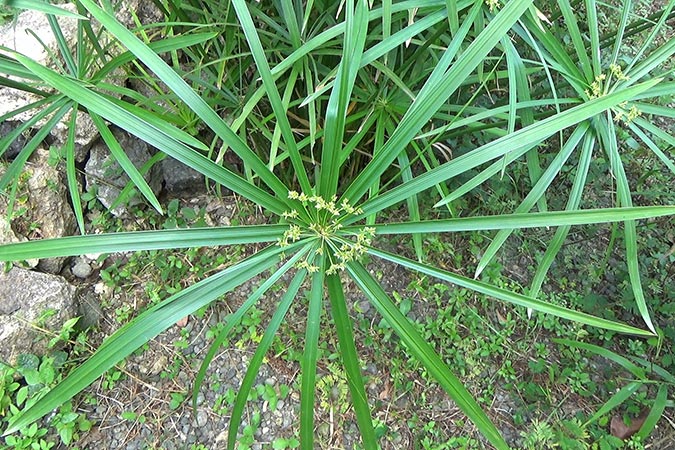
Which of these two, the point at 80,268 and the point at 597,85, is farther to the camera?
the point at 80,268

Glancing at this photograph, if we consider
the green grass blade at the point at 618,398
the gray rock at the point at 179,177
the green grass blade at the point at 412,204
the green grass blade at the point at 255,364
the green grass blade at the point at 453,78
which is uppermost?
the gray rock at the point at 179,177

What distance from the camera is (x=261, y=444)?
146cm

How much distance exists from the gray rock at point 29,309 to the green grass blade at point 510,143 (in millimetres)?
1140

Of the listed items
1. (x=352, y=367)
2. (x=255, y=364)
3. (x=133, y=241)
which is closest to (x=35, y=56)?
(x=133, y=241)

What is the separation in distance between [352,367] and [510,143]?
0.47 meters

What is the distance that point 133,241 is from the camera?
716 mm

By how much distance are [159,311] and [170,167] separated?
1.09 meters

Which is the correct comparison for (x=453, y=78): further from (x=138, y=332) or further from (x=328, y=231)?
(x=138, y=332)

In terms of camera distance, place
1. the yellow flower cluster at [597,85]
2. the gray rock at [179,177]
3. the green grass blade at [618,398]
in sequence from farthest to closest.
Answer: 1. the gray rock at [179,177]
2. the green grass blade at [618,398]
3. the yellow flower cluster at [597,85]

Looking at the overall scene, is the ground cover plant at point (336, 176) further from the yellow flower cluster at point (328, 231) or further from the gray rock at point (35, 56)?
the gray rock at point (35, 56)

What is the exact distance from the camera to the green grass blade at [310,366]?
78 cm

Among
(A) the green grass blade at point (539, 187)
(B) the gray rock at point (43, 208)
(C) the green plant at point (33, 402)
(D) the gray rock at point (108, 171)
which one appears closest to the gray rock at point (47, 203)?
(B) the gray rock at point (43, 208)

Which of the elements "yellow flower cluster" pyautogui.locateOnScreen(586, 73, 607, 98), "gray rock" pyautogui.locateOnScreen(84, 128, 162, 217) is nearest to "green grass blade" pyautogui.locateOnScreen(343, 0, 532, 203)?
"yellow flower cluster" pyautogui.locateOnScreen(586, 73, 607, 98)

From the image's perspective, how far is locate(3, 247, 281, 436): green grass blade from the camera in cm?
66
